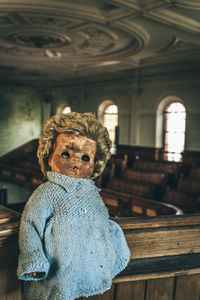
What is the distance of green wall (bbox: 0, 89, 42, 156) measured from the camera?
1655 centimetres

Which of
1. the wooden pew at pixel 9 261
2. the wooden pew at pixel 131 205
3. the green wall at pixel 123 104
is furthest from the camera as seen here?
the green wall at pixel 123 104

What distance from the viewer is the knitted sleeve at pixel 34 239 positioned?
119 cm

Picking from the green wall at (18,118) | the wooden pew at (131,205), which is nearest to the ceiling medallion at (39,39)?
the wooden pew at (131,205)

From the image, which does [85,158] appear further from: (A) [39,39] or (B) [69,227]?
(A) [39,39]

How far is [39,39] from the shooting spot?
824 cm

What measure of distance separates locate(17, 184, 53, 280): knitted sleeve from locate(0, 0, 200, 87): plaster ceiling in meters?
5.02

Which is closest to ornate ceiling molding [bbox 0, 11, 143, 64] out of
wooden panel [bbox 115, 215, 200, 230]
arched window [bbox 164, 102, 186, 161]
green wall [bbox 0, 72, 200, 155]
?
green wall [bbox 0, 72, 200, 155]

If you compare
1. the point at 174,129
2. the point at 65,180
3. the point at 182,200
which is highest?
the point at 174,129

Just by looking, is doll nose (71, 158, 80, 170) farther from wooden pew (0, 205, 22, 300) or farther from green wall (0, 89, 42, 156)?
green wall (0, 89, 42, 156)

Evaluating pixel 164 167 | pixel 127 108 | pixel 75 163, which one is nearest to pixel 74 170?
pixel 75 163

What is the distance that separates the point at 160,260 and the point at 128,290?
Answer: 0.72 feet

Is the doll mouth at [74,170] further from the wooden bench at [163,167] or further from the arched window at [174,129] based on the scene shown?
the arched window at [174,129]

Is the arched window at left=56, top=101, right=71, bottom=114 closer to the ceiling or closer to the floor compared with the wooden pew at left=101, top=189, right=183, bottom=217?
closer to the ceiling

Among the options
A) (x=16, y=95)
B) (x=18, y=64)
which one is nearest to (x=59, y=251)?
(x=18, y=64)
